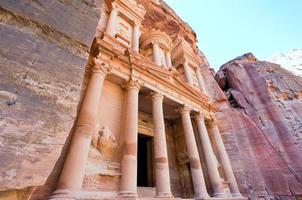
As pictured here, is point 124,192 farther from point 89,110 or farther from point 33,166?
point 33,166

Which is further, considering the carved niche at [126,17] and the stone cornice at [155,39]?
the stone cornice at [155,39]

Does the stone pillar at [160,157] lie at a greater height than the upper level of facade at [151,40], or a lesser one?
lesser

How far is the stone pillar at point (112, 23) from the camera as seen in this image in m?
8.33

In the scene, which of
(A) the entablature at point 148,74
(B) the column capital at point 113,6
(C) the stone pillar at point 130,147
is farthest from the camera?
(B) the column capital at point 113,6

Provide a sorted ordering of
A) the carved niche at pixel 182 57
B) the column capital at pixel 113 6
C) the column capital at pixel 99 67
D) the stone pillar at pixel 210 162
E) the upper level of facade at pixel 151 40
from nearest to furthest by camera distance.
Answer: the column capital at pixel 99 67 < the stone pillar at pixel 210 162 < the upper level of facade at pixel 151 40 < the column capital at pixel 113 6 < the carved niche at pixel 182 57

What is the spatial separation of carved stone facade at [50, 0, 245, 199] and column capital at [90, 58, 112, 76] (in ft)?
0.12

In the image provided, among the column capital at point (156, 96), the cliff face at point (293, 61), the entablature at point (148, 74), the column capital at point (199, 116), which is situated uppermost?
the cliff face at point (293, 61)

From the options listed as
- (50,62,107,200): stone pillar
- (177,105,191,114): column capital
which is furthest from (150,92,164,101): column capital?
(50,62,107,200): stone pillar

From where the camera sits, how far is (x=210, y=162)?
7.87m

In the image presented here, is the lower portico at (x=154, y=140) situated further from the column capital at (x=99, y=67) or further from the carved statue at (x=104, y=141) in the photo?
the carved statue at (x=104, y=141)

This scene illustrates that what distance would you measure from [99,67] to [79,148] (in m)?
Result: 2.99

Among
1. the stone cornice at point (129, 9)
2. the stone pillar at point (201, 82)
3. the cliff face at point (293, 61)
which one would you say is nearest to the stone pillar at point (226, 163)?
the stone pillar at point (201, 82)

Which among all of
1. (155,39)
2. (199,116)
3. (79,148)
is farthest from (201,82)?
(79,148)

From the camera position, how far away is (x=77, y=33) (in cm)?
373
